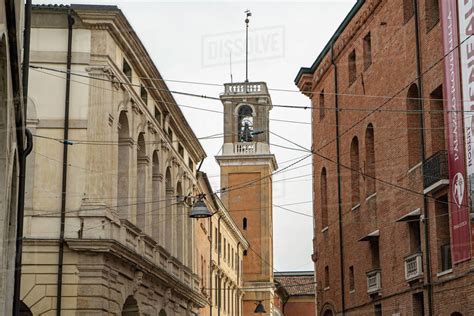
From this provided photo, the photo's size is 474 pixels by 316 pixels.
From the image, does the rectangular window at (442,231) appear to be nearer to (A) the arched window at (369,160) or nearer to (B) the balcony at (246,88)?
(A) the arched window at (369,160)

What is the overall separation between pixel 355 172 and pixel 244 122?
4752cm

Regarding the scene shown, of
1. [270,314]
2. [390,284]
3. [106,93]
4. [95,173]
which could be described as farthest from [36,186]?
[270,314]

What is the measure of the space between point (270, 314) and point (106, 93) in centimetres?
5440

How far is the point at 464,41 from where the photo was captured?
20984 millimetres

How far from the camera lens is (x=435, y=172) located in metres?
22.8

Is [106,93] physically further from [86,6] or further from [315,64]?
[315,64]

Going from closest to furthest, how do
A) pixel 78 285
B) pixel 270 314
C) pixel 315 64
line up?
pixel 78 285 < pixel 315 64 < pixel 270 314

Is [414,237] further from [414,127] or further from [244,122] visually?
[244,122]

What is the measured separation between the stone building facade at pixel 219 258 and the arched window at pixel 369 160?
15517mm

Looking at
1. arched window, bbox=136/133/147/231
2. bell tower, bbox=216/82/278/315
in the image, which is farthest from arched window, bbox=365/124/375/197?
bell tower, bbox=216/82/278/315

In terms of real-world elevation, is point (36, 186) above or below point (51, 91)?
below

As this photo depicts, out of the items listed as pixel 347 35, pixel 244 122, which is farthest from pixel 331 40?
pixel 244 122

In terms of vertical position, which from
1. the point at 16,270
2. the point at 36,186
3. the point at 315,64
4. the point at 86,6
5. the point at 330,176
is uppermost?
the point at 315,64

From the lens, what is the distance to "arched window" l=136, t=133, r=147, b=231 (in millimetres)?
30031
